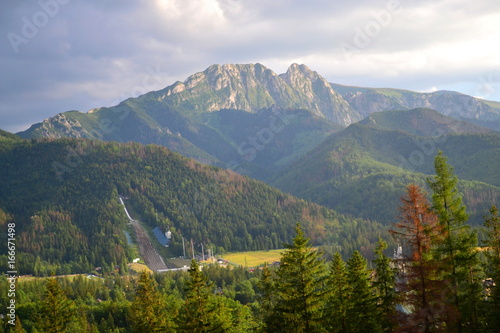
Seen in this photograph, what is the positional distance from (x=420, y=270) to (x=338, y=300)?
40.3 feet

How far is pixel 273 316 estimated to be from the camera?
1994 inches

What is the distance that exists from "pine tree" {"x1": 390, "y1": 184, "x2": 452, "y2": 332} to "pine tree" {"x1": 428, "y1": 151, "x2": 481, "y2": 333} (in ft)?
8.10

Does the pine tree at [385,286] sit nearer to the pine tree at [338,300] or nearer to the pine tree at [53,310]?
the pine tree at [338,300]

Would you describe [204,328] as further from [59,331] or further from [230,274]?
[230,274]

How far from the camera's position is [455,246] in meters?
49.5

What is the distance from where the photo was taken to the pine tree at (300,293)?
4784 cm

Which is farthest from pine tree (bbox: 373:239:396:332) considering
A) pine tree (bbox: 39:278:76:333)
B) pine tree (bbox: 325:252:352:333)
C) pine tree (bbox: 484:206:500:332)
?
pine tree (bbox: 39:278:76:333)

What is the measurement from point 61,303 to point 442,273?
47878 mm

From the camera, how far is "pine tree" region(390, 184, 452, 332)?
44969 millimetres

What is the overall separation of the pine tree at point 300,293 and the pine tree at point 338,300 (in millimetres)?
4930

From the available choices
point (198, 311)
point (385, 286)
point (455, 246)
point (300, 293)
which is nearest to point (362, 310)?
point (385, 286)

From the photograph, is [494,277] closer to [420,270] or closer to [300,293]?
[420,270]

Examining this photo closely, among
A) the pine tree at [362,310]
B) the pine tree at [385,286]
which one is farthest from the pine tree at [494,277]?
the pine tree at [362,310]

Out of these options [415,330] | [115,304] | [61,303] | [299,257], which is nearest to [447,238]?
[415,330]
